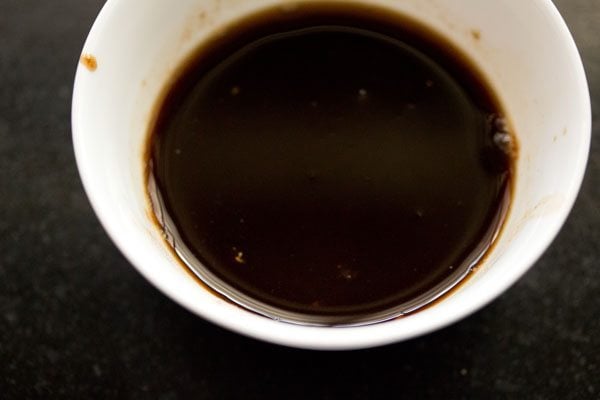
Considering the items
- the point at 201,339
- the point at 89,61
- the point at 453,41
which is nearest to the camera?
the point at 89,61

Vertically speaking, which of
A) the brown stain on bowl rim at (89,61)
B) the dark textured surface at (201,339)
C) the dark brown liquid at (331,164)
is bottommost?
the dark textured surface at (201,339)

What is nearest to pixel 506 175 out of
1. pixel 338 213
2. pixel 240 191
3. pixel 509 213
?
pixel 509 213

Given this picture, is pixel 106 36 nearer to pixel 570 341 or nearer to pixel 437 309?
pixel 437 309

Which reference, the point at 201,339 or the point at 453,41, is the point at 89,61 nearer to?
the point at 201,339

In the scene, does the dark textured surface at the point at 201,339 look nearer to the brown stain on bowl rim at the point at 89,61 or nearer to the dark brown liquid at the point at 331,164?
the dark brown liquid at the point at 331,164

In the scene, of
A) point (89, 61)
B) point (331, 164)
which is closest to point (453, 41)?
point (331, 164)

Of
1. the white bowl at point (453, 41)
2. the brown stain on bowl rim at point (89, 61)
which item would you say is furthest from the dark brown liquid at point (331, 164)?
the brown stain on bowl rim at point (89, 61)
